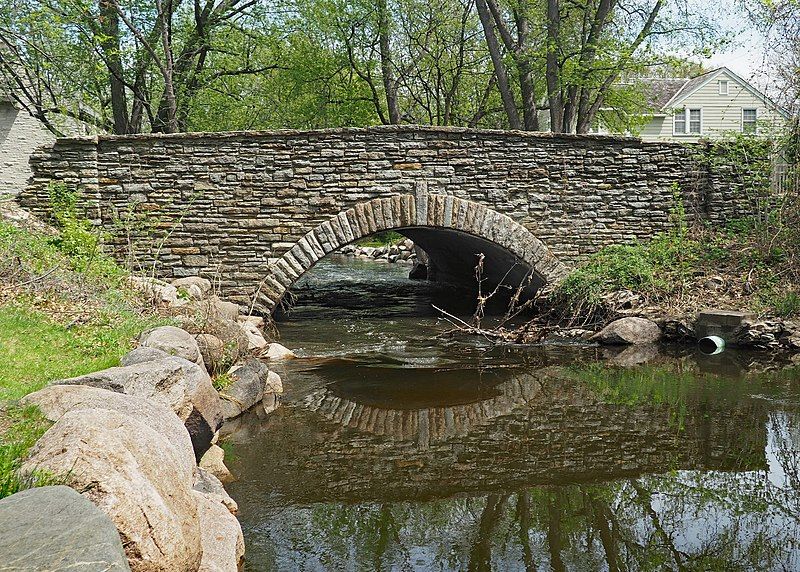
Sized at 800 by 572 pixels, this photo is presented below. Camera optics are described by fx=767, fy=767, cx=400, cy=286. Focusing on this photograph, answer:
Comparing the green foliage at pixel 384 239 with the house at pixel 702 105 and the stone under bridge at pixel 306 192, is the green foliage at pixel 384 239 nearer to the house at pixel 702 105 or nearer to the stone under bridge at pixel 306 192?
the house at pixel 702 105

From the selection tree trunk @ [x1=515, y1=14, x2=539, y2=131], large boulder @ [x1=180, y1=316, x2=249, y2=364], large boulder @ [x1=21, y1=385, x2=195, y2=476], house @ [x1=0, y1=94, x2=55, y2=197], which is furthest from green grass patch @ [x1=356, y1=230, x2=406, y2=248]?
large boulder @ [x1=21, y1=385, x2=195, y2=476]

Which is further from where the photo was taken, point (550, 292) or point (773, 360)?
point (550, 292)

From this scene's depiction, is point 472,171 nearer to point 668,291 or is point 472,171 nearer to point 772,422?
point 668,291

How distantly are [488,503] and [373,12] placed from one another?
14145 mm

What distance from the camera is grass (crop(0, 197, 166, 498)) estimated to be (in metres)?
3.43

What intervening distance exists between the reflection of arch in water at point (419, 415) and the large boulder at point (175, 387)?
4.26 ft

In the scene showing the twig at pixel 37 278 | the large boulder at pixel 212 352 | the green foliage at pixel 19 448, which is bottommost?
the large boulder at pixel 212 352

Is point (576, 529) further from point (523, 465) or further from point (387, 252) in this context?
point (387, 252)

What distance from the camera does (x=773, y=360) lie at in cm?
893

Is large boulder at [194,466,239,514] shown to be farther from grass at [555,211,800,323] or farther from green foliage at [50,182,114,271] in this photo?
grass at [555,211,800,323]

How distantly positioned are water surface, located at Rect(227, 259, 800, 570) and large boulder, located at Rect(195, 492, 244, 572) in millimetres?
181

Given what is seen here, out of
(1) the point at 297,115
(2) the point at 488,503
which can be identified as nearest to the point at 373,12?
(1) the point at 297,115

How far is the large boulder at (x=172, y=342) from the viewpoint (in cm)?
562

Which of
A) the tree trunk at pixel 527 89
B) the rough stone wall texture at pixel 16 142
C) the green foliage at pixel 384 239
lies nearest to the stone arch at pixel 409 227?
the rough stone wall texture at pixel 16 142
